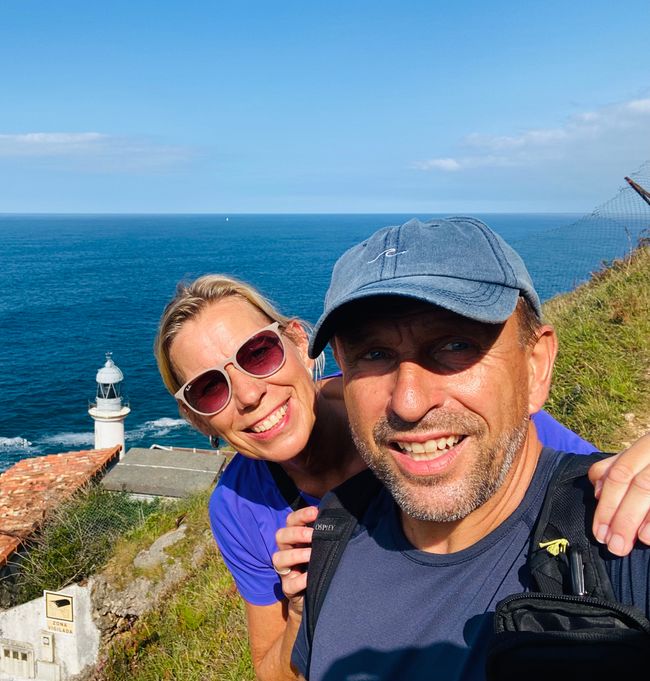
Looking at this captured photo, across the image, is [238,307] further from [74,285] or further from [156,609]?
[74,285]

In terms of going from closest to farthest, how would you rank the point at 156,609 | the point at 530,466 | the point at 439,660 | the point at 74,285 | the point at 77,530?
the point at 439,660
the point at 530,466
the point at 156,609
the point at 77,530
the point at 74,285

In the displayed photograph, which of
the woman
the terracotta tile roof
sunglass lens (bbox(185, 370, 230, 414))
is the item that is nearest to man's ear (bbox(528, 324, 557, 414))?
the woman

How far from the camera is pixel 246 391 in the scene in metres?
2.73

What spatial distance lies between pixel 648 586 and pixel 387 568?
2.29 feet

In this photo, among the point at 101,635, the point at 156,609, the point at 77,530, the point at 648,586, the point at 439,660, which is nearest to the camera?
the point at 648,586

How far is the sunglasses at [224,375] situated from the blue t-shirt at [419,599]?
1.12 m

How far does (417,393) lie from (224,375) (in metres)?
1.37

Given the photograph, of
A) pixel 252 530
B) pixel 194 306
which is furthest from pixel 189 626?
pixel 194 306

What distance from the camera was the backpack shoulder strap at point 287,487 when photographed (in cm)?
269

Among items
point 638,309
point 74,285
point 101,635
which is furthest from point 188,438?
point 74,285

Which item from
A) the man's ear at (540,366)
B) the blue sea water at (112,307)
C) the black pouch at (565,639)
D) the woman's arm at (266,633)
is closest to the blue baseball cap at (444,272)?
the man's ear at (540,366)

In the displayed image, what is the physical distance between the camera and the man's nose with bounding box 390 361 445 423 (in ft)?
5.15

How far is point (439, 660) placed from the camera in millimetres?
1484

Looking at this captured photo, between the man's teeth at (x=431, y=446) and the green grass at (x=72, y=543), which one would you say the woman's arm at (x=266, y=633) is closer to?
the man's teeth at (x=431, y=446)
